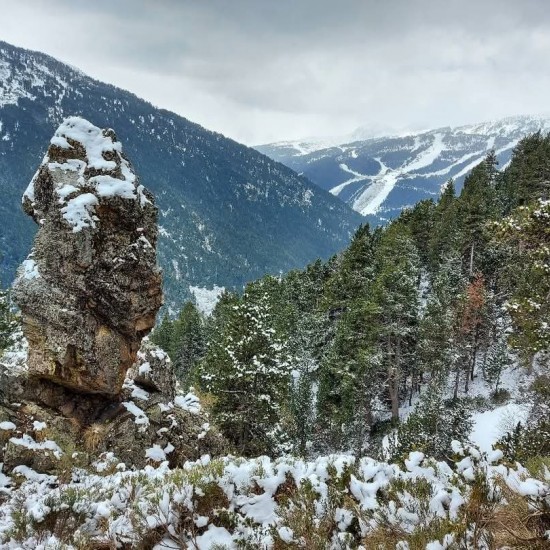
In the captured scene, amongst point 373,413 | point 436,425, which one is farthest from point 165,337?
point 436,425

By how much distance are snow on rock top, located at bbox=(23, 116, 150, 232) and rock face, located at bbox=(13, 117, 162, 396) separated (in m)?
0.03

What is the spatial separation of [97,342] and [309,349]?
38343 mm

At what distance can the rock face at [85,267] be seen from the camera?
1106 cm

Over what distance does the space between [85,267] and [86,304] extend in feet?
3.26

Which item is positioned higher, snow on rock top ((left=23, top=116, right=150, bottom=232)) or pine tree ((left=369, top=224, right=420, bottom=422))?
snow on rock top ((left=23, top=116, right=150, bottom=232))

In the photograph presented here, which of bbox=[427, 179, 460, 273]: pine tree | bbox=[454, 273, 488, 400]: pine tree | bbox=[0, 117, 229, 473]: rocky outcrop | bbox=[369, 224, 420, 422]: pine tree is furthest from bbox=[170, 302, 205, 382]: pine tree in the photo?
bbox=[0, 117, 229, 473]: rocky outcrop

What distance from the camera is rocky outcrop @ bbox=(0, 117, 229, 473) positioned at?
11016mm

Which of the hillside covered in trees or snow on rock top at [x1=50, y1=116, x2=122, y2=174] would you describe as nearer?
the hillside covered in trees

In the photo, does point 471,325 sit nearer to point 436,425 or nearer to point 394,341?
point 394,341

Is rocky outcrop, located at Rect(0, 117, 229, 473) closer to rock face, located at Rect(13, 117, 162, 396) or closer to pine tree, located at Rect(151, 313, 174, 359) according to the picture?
rock face, located at Rect(13, 117, 162, 396)

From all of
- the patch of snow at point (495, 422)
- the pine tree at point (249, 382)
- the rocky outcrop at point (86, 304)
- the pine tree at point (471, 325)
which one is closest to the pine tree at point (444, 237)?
the pine tree at point (471, 325)

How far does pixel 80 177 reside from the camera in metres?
11.6

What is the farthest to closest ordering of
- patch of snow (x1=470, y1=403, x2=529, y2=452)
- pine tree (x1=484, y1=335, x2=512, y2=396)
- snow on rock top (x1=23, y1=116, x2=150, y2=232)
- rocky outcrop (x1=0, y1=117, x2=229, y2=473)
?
pine tree (x1=484, y1=335, x2=512, y2=396) < patch of snow (x1=470, y1=403, x2=529, y2=452) < snow on rock top (x1=23, y1=116, x2=150, y2=232) < rocky outcrop (x1=0, y1=117, x2=229, y2=473)

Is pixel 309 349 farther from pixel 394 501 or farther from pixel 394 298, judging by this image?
pixel 394 501
